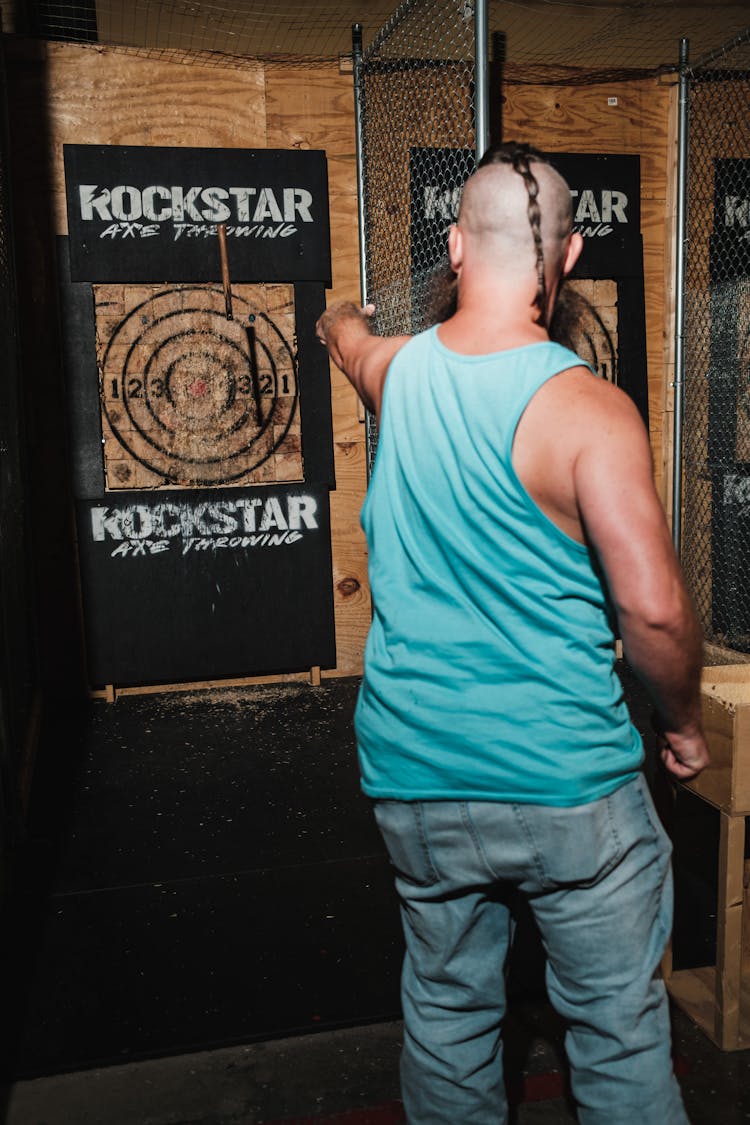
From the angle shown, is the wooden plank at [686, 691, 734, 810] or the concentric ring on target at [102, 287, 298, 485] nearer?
the wooden plank at [686, 691, 734, 810]

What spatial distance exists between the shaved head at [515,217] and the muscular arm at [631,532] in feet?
0.70

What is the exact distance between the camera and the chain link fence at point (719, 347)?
15.5ft

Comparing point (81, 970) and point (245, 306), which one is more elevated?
point (245, 306)

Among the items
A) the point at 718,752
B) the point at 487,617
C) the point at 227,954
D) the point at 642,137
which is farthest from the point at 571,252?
the point at 642,137

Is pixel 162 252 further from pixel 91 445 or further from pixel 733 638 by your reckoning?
pixel 733 638

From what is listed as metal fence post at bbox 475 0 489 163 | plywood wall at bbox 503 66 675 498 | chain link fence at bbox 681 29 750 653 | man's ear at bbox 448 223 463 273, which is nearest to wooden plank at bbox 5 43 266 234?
plywood wall at bbox 503 66 675 498

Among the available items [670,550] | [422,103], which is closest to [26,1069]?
[670,550]

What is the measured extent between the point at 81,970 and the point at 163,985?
9.1 inches

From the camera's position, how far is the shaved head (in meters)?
1.24

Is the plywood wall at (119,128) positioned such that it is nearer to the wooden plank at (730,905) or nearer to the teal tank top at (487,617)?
the wooden plank at (730,905)

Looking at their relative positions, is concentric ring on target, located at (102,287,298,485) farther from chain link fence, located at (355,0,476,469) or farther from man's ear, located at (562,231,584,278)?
man's ear, located at (562,231,584,278)

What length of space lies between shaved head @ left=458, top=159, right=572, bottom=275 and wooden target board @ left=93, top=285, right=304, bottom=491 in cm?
335

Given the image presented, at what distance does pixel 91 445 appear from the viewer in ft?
14.5

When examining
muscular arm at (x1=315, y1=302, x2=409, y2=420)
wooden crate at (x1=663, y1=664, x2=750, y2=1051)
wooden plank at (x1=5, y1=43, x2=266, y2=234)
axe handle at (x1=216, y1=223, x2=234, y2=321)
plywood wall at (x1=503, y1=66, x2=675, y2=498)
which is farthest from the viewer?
plywood wall at (x1=503, y1=66, x2=675, y2=498)
